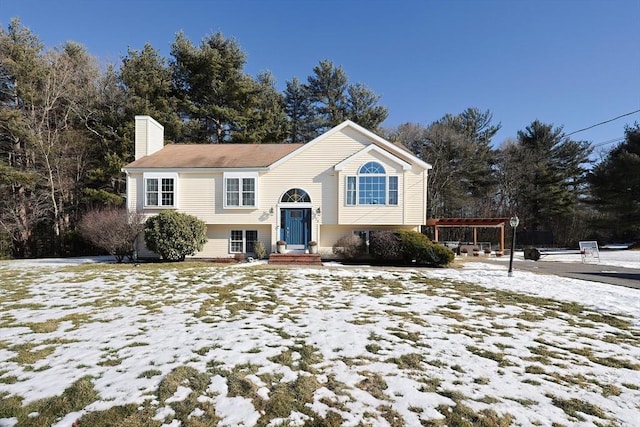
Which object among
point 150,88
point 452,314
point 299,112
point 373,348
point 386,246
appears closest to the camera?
point 373,348

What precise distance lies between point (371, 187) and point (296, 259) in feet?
16.6

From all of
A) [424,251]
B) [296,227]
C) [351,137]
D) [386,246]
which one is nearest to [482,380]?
[424,251]

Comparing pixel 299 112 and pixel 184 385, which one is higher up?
pixel 299 112

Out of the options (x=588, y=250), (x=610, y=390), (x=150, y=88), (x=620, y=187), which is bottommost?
(x=610, y=390)

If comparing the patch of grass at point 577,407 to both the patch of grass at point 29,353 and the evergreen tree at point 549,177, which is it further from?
the evergreen tree at point 549,177

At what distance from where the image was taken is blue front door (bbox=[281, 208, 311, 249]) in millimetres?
16625

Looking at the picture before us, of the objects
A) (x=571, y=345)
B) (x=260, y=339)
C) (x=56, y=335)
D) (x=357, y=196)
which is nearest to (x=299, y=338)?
(x=260, y=339)

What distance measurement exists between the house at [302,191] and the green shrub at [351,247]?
3.54 feet

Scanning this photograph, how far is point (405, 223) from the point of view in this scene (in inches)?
632

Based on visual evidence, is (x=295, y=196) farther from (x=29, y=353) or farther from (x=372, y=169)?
(x=29, y=353)

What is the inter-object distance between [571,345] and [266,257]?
13262 millimetres

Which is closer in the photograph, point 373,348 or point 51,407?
point 51,407

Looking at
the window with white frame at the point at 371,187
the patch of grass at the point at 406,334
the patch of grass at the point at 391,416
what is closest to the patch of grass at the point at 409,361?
the patch of grass at the point at 406,334

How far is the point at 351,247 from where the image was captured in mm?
15266
